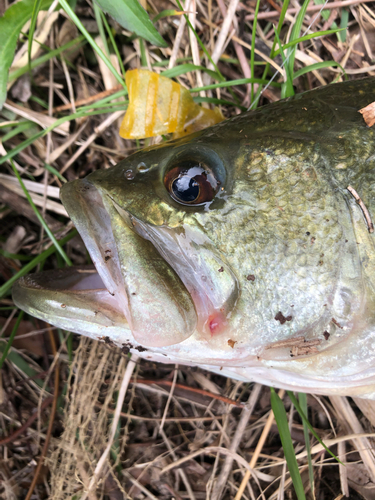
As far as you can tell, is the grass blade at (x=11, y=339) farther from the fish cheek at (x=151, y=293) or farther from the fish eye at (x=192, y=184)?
the fish eye at (x=192, y=184)

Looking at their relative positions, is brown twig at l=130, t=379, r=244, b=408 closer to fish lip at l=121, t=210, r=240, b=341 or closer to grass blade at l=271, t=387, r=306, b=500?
grass blade at l=271, t=387, r=306, b=500

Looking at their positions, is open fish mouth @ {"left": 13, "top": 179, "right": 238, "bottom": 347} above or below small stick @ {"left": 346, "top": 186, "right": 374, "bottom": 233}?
above

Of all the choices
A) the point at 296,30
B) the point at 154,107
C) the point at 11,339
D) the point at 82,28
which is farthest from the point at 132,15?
the point at 11,339

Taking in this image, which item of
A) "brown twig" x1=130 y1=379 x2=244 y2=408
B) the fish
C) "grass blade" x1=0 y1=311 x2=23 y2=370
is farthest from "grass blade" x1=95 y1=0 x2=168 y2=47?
"brown twig" x1=130 y1=379 x2=244 y2=408

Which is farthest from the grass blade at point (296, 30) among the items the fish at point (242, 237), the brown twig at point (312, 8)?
the fish at point (242, 237)

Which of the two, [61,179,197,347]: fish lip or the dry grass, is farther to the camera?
the dry grass

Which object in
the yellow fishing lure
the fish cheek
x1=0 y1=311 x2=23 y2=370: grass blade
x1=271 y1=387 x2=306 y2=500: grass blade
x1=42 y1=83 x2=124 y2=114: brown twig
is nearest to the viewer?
the fish cheek

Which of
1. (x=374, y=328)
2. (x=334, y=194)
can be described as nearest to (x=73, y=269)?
(x=334, y=194)
